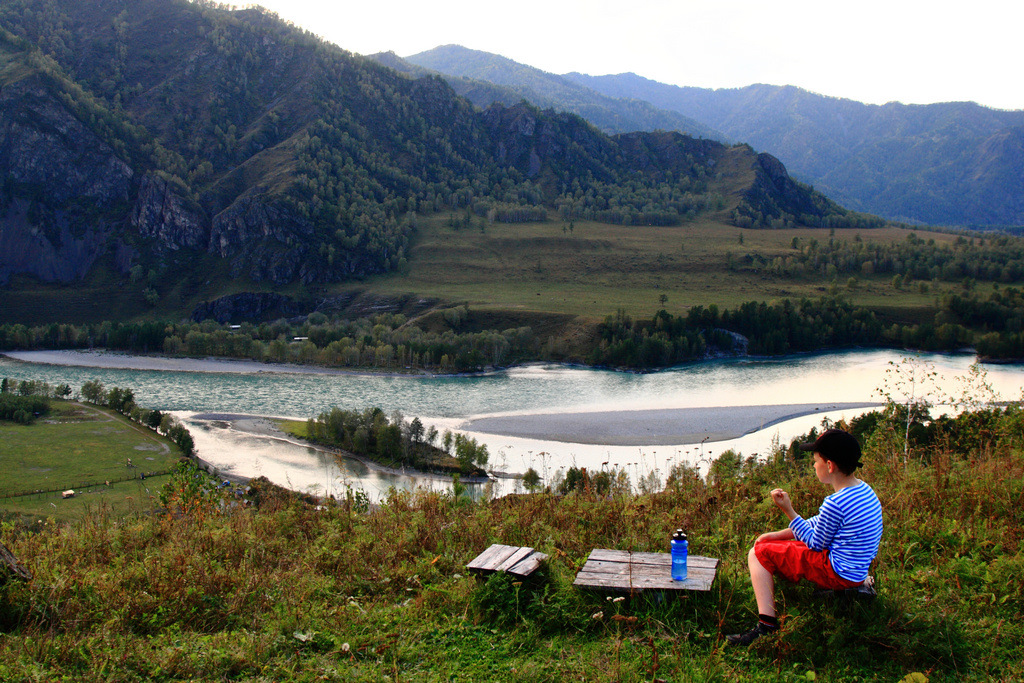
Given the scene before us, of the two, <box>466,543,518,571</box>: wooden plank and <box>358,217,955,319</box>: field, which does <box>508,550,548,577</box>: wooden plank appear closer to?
<box>466,543,518,571</box>: wooden plank

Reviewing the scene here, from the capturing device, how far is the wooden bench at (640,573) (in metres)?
5.18

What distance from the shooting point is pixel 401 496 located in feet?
27.5

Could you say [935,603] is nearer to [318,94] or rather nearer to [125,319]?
[125,319]

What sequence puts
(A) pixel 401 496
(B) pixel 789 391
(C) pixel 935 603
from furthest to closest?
1. (B) pixel 789 391
2. (A) pixel 401 496
3. (C) pixel 935 603

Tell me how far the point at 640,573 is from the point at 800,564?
1233 millimetres

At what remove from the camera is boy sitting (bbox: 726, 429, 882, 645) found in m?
4.81

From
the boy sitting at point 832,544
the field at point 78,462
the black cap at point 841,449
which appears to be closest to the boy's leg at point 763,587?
the boy sitting at point 832,544

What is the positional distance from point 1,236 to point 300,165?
60.1m

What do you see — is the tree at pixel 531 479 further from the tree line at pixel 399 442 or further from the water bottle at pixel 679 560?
the tree line at pixel 399 442

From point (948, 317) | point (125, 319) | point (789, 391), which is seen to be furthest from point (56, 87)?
point (948, 317)

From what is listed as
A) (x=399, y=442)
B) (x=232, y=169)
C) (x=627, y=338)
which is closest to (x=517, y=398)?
(x=399, y=442)

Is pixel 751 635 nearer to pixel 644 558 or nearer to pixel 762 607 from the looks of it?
pixel 762 607

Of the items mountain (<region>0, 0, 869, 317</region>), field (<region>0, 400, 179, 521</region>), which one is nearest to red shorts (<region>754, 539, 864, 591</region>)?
field (<region>0, 400, 179, 521</region>)

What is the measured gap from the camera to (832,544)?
4.92m
